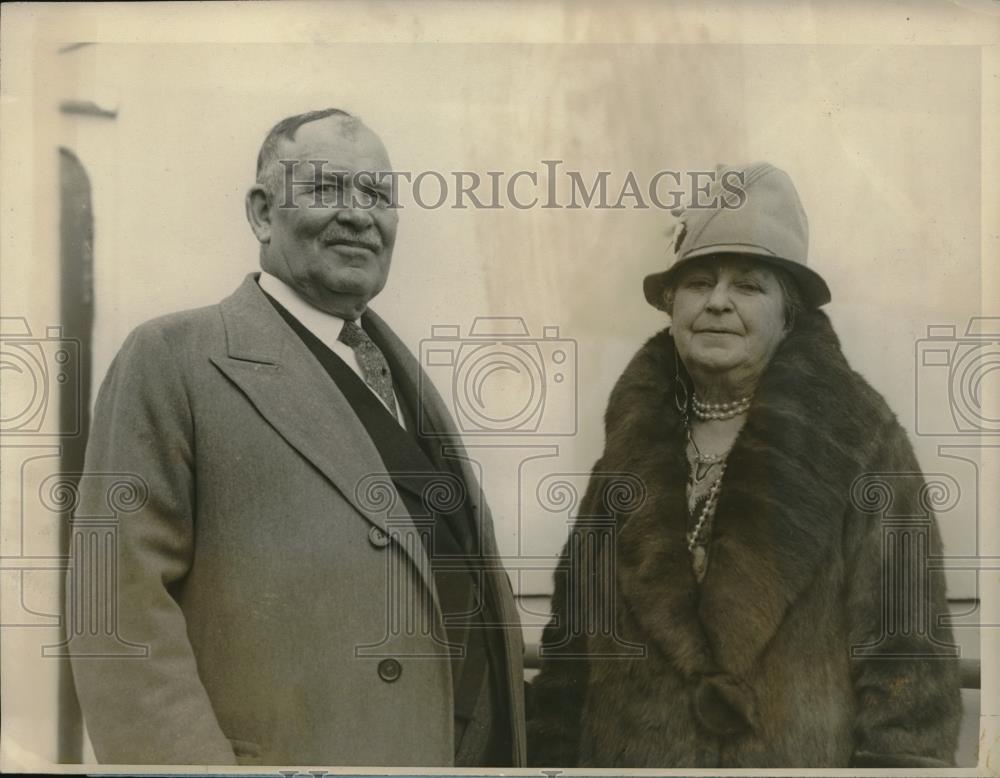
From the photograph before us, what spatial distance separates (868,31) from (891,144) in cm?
30

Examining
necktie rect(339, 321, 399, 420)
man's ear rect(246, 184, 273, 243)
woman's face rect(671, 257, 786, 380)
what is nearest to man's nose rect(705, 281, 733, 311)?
woman's face rect(671, 257, 786, 380)

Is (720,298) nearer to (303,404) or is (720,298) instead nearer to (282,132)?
(303,404)

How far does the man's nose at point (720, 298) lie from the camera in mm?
3463

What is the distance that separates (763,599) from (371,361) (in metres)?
1.16

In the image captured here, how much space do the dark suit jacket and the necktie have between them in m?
0.11

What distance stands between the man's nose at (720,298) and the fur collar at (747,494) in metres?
0.14

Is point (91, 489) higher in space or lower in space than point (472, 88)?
lower

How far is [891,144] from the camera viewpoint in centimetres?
355

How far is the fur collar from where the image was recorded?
11.0ft

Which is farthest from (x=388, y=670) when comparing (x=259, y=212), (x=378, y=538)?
(x=259, y=212)

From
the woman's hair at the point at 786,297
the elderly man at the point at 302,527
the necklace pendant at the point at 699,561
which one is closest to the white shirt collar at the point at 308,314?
the elderly man at the point at 302,527

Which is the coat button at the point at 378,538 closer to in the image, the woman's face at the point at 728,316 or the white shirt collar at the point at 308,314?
the white shirt collar at the point at 308,314

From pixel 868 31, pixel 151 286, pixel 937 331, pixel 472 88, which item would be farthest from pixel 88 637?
pixel 868 31

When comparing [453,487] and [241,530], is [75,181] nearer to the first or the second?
[241,530]
